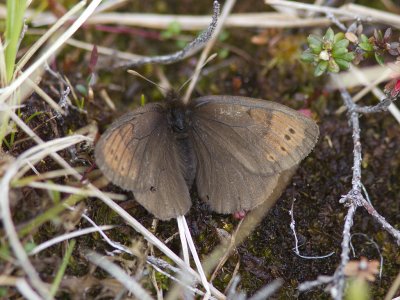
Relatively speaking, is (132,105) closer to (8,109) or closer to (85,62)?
(85,62)

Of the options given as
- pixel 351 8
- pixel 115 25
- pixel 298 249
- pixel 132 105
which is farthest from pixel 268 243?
pixel 115 25

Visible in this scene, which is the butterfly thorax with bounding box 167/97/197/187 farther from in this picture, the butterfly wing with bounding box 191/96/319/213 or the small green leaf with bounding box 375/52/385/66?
the small green leaf with bounding box 375/52/385/66

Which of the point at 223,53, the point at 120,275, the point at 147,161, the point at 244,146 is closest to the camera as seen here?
the point at 120,275

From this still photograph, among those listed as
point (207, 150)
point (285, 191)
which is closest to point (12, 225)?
point (207, 150)

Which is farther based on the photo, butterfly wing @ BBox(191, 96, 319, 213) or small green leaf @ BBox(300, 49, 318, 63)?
small green leaf @ BBox(300, 49, 318, 63)

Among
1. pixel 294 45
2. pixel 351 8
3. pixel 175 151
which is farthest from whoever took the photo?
pixel 294 45

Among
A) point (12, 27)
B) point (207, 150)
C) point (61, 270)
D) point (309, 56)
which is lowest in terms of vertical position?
point (61, 270)

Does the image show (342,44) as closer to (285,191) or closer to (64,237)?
(285,191)

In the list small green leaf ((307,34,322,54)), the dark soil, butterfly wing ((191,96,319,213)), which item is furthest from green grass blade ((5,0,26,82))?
small green leaf ((307,34,322,54))
